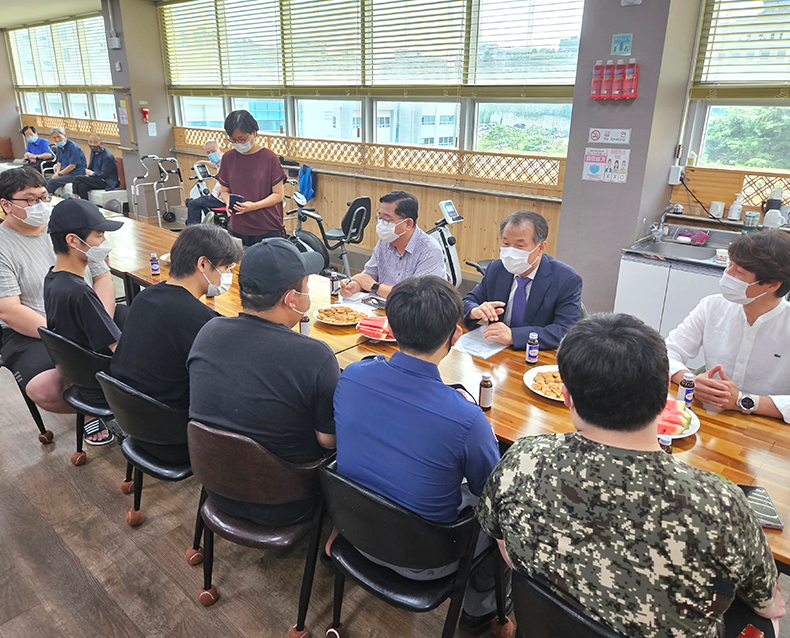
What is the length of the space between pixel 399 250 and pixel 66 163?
7.94 m

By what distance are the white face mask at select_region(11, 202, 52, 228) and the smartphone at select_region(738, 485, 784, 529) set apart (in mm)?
3055

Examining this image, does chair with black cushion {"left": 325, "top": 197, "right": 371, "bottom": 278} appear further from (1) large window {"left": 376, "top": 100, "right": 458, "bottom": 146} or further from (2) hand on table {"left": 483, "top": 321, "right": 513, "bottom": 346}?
(2) hand on table {"left": 483, "top": 321, "right": 513, "bottom": 346}

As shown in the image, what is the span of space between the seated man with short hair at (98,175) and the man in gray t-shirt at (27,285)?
20.2ft

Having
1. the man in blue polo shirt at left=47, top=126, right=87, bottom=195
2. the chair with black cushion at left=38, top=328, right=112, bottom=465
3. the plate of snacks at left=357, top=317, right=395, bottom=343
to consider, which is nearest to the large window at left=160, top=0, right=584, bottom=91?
the man in blue polo shirt at left=47, top=126, right=87, bottom=195

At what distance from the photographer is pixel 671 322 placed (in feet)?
12.0

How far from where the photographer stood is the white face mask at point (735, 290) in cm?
191

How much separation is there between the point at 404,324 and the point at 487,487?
46 cm

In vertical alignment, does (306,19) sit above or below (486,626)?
above

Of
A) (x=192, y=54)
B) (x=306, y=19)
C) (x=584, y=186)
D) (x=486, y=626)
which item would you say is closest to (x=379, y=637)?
(x=486, y=626)

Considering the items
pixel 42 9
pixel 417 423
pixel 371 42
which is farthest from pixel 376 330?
pixel 42 9

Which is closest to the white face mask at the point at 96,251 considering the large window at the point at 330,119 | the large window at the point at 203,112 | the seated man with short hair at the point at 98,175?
the large window at the point at 330,119

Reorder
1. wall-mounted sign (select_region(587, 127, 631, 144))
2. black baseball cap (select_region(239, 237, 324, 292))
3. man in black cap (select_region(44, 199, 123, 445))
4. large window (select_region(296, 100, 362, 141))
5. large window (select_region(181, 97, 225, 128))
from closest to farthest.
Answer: black baseball cap (select_region(239, 237, 324, 292))
man in black cap (select_region(44, 199, 123, 445))
wall-mounted sign (select_region(587, 127, 631, 144))
large window (select_region(296, 100, 362, 141))
large window (select_region(181, 97, 225, 128))

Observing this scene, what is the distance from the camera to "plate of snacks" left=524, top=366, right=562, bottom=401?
1862mm

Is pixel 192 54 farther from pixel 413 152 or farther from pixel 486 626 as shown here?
pixel 486 626
